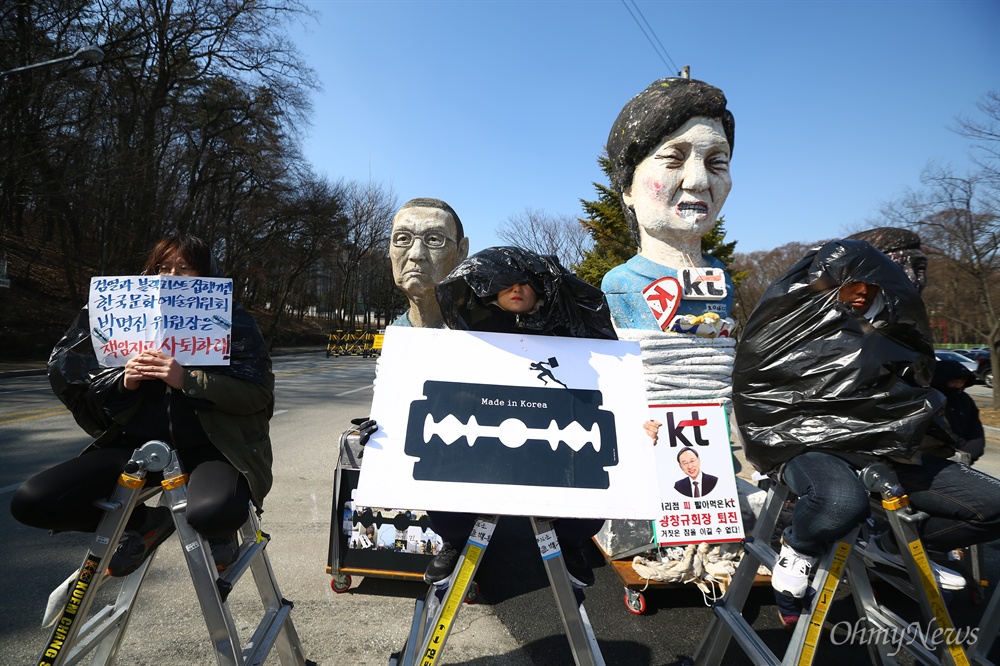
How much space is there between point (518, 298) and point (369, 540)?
1.70m

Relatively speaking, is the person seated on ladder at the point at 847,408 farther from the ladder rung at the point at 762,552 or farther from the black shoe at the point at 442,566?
the black shoe at the point at 442,566

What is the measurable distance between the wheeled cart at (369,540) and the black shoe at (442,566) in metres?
0.92

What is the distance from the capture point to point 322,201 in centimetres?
2811

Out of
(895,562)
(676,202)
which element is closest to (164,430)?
(895,562)

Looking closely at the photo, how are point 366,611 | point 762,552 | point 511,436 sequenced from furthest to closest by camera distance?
1. point 366,611
2. point 762,552
3. point 511,436

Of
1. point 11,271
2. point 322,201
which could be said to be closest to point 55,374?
point 11,271

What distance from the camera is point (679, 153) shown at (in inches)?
142

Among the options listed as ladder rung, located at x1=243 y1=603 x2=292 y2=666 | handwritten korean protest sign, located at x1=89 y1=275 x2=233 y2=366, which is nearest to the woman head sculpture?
handwritten korean protest sign, located at x1=89 y1=275 x2=233 y2=366

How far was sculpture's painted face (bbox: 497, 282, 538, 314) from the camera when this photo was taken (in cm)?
193

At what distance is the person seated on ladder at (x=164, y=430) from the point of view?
5.61 feet

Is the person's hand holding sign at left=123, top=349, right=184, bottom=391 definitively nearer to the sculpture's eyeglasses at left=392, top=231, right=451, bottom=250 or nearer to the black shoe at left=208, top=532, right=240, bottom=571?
the black shoe at left=208, top=532, right=240, bottom=571

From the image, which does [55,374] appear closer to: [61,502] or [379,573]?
[61,502]

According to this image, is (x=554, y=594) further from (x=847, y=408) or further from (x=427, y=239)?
(x=427, y=239)

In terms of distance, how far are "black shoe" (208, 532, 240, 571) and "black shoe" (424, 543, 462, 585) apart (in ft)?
2.46
